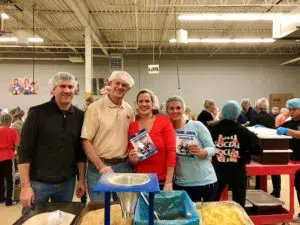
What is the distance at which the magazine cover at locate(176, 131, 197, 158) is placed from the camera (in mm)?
2244

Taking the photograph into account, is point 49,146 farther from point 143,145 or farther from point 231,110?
point 231,110

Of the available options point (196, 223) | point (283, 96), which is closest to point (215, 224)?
point (196, 223)

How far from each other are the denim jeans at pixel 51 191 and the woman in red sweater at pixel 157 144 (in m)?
0.46

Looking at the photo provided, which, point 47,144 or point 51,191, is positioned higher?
point 47,144

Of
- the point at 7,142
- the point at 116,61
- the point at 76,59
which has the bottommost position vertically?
the point at 7,142

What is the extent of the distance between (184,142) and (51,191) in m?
0.97

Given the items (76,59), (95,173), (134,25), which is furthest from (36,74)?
(95,173)

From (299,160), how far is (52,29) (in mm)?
7591

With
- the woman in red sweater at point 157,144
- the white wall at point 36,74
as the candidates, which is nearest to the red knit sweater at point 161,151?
the woman in red sweater at point 157,144

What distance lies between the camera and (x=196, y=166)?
2252 millimetres

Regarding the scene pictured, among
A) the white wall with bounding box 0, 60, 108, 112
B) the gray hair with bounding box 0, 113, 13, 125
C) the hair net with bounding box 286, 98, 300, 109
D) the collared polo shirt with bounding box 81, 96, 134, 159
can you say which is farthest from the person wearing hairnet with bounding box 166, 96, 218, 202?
the white wall with bounding box 0, 60, 108, 112

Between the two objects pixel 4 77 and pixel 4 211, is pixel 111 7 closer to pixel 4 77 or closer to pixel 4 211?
pixel 4 211

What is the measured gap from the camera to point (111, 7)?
23.2 feet

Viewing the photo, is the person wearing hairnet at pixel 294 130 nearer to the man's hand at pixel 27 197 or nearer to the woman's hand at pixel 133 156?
the woman's hand at pixel 133 156
